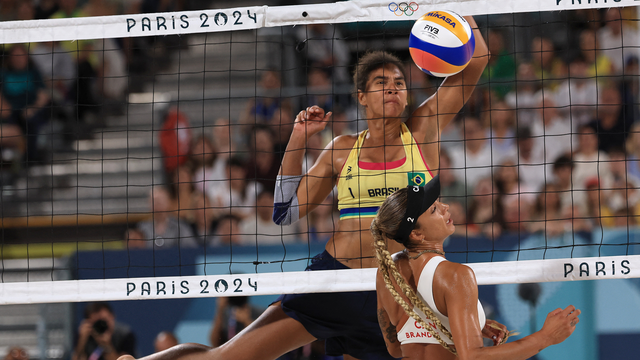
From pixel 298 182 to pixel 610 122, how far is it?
3996 millimetres

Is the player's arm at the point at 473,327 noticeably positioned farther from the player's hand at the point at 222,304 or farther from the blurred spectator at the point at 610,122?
the blurred spectator at the point at 610,122

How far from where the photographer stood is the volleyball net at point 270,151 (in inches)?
155

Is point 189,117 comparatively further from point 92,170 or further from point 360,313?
point 360,313

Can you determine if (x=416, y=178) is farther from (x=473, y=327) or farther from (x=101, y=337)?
(x=101, y=337)

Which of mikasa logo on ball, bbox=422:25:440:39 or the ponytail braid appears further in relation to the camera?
mikasa logo on ball, bbox=422:25:440:39

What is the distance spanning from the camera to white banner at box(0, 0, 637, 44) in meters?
3.85

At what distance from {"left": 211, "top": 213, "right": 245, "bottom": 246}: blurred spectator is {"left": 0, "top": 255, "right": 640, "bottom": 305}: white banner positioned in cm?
235

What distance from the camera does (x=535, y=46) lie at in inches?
293

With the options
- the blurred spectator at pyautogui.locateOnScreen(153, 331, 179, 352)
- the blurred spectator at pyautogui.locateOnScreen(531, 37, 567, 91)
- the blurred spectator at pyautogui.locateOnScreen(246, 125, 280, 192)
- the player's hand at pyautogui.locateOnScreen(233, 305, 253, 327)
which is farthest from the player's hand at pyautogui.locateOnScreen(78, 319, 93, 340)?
the blurred spectator at pyautogui.locateOnScreen(531, 37, 567, 91)

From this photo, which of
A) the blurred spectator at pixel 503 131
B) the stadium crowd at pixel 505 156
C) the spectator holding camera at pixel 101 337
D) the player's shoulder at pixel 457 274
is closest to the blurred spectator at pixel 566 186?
the stadium crowd at pixel 505 156

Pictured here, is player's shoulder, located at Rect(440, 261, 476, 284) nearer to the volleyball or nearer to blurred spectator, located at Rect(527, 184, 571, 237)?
the volleyball

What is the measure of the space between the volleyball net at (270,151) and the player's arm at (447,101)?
0.20 meters

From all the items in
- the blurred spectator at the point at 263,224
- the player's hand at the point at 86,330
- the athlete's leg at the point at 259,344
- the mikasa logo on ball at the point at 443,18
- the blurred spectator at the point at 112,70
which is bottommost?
the player's hand at the point at 86,330

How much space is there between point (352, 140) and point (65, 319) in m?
3.50
